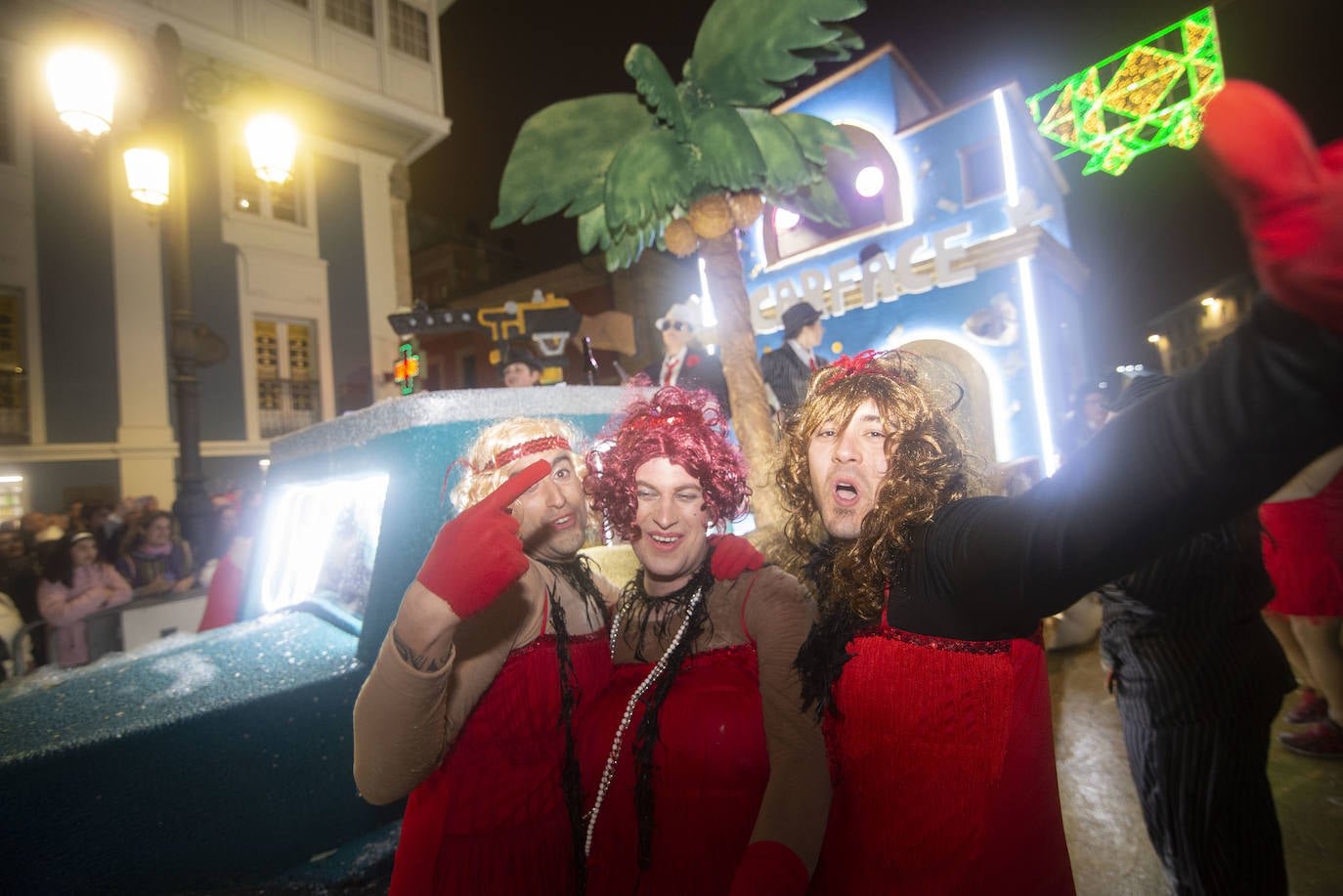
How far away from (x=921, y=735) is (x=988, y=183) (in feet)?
29.5

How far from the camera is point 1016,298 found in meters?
7.92

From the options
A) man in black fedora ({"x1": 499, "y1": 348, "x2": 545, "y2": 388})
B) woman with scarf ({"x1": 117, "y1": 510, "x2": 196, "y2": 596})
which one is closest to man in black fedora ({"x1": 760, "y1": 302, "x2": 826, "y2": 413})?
man in black fedora ({"x1": 499, "y1": 348, "x2": 545, "y2": 388})

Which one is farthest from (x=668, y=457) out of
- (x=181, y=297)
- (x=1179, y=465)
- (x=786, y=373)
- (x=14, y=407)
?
(x=14, y=407)

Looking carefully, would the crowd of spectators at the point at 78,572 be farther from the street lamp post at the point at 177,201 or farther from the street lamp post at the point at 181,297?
the street lamp post at the point at 177,201

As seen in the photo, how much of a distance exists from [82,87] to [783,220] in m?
8.77

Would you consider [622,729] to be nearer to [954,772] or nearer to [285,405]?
[954,772]

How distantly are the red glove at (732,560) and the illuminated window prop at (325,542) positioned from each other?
156 centimetres

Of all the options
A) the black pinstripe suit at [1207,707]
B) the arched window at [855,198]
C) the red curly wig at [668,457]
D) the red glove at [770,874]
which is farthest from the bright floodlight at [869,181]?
the red glove at [770,874]

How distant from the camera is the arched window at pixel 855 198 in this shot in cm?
908

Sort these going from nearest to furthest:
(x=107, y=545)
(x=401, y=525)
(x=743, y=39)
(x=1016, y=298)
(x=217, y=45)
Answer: (x=401, y=525)
(x=743, y=39)
(x=107, y=545)
(x=1016, y=298)
(x=217, y=45)

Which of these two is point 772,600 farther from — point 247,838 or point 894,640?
point 247,838

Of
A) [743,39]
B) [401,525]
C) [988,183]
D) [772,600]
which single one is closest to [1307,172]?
[772,600]

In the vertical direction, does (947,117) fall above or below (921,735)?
above

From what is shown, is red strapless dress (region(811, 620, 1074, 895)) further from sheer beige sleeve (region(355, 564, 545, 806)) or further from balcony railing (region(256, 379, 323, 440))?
balcony railing (region(256, 379, 323, 440))
